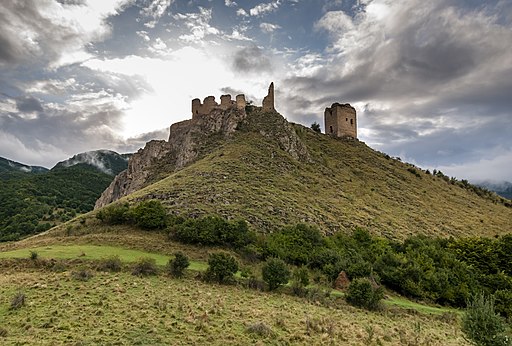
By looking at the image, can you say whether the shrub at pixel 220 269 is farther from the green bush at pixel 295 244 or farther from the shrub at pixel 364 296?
the shrub at pixel 364 296

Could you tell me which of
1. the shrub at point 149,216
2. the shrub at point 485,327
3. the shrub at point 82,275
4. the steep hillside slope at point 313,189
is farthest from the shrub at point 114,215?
the shrub at point 485,327

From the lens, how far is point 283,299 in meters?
29.9

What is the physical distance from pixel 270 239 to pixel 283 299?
42.6 feet

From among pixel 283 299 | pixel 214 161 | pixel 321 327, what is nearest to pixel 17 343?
pixel 321 327

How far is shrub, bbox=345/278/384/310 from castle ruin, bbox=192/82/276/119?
5973cm

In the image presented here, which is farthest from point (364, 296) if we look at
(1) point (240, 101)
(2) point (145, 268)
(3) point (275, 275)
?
(1) point (240, 101)

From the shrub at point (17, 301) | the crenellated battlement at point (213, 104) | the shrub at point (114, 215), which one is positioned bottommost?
the shrub at point (17, 301)

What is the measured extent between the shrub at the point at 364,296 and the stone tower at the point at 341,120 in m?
74.4

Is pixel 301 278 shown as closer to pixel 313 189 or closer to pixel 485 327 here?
pixel 485 327

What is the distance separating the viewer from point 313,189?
220 ft

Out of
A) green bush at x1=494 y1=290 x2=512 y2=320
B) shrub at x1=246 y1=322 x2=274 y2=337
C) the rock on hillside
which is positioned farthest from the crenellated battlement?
shrub at x1=246 y1=322 x2=274 y2=337

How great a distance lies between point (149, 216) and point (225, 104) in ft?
159

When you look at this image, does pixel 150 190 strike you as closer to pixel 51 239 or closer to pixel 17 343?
pixel 51 239

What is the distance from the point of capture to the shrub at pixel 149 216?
140 ft
